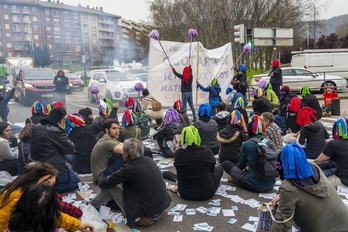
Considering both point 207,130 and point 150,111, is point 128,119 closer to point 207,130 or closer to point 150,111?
point 207,130

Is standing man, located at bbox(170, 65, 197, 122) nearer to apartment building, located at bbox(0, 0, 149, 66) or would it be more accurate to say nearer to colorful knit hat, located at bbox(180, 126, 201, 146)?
colorful knit hat, located at bbox(180, 126, 201, 146)

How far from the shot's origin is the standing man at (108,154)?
552 cm

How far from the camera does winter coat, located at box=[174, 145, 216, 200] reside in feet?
16.5

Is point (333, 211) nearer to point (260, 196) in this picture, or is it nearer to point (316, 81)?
point (260, 196)

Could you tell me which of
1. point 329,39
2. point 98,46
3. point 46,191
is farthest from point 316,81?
point 98,46

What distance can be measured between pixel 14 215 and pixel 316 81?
1903 centimetres

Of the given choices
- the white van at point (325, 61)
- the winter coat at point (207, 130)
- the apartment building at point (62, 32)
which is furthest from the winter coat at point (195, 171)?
the apartment building at point (62, 32)

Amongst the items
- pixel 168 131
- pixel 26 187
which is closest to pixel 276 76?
pixel 168 131

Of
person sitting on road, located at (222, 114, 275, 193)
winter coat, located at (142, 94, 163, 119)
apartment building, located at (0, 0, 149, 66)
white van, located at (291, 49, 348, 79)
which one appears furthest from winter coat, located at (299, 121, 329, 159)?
apartment building, located at (0, 0, 149, 66)

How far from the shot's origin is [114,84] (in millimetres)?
17500

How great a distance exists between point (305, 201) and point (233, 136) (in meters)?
2.98

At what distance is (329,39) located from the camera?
4788cm

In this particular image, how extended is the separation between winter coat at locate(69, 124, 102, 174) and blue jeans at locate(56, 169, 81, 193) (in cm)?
92

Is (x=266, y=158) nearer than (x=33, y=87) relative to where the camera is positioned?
Yes
